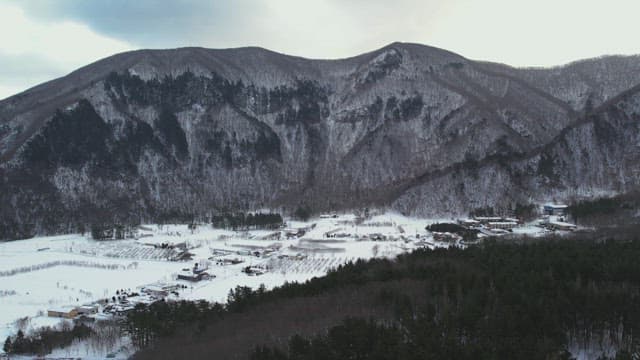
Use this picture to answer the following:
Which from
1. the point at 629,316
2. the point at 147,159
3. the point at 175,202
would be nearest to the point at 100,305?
the point at 629,316

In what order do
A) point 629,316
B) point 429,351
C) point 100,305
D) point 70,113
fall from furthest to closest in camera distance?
point 70,113 < point 100,305 < point 629,316 < point 429,351

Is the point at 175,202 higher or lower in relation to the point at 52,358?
higher

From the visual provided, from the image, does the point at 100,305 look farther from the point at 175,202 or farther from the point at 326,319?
the point at 175,202

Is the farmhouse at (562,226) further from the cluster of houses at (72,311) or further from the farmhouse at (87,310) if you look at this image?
the cluster of houses at (72,311)

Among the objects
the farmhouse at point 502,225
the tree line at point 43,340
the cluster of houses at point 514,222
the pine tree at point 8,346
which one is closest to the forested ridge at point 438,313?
the tree line at point 43,340

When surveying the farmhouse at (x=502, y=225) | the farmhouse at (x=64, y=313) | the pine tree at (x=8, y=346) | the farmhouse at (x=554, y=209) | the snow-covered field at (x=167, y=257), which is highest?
the farmhouse at (x=554, y=209)

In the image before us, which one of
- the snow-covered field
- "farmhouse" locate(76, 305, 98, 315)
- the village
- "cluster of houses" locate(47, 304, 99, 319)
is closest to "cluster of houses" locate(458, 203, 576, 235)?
the village

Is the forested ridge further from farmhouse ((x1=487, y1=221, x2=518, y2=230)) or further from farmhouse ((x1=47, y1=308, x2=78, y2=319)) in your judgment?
farmhouse ((x1=487, y1=221, x2=518, y2=230))
